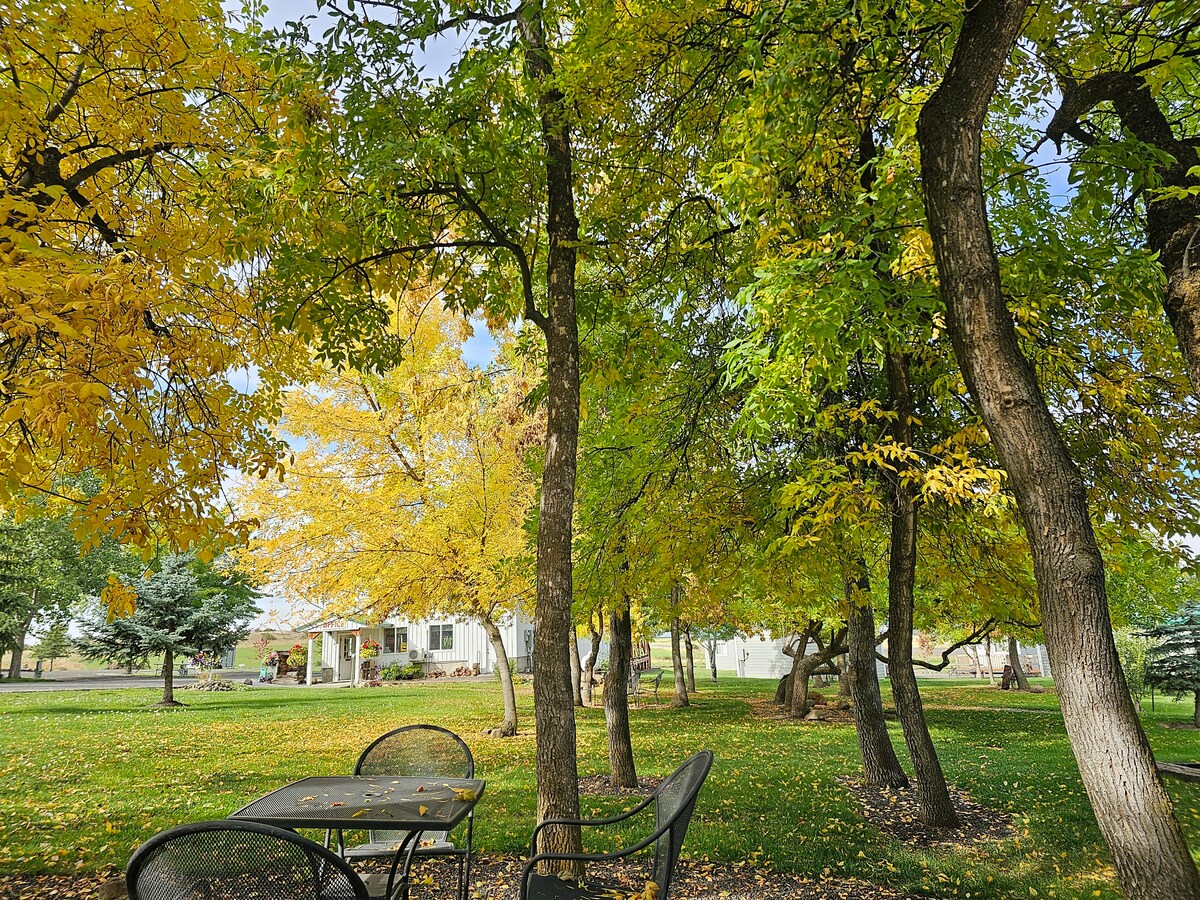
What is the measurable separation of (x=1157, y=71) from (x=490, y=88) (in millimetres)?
4841

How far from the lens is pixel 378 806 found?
3.27 m

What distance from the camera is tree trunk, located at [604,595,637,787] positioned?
26.5 ft

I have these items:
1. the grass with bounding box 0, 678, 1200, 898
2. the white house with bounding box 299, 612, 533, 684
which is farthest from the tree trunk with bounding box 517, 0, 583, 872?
the white house with bounding box 299, 612, 533, 684

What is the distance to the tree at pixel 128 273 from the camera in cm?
352

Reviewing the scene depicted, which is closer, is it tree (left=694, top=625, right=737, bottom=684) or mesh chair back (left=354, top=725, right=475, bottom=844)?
mesh chair back (left=354, top=725, right=475, bottom=844)

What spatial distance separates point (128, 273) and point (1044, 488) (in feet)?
15.7

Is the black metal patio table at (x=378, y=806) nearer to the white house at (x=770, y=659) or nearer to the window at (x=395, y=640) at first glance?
the white house at (x=770, y=659)

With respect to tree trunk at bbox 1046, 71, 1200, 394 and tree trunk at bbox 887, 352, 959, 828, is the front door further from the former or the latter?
tree trunk at bbox 1046, 71, 1200, 394

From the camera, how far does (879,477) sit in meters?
6.91

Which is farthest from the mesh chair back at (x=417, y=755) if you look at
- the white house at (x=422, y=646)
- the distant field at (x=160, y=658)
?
the distant field at (x=160, y=658)

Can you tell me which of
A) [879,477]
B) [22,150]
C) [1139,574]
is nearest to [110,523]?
[22,150]

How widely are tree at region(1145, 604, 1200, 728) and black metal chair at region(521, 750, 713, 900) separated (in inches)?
743

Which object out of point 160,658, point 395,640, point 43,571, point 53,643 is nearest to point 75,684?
point 43,571

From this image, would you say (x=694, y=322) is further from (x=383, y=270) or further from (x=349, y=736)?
(x=349, y=736)
